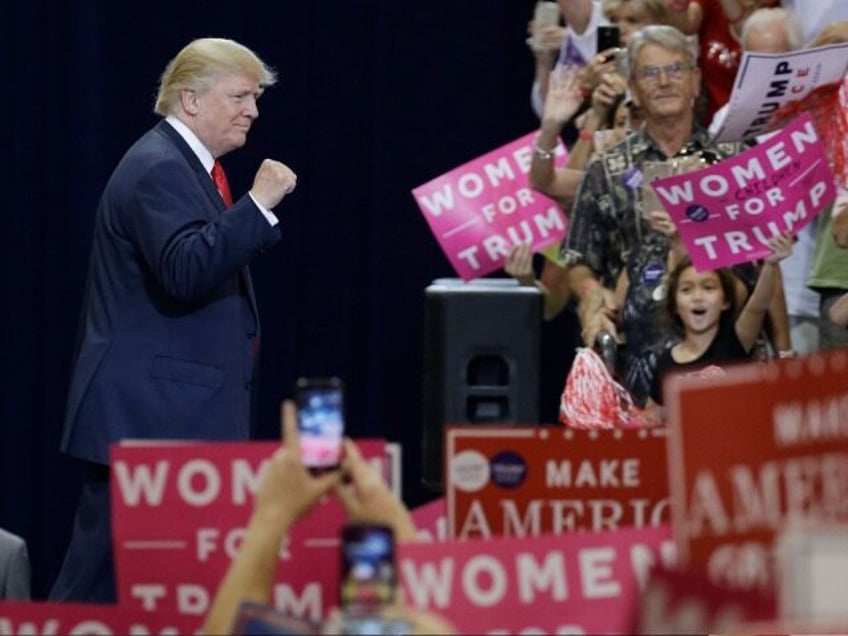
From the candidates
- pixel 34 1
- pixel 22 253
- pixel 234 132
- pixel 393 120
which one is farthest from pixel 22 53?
pixel 234 132

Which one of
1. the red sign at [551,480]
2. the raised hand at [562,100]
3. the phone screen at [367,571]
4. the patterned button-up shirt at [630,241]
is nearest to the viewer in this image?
the phone screen at [367,571]

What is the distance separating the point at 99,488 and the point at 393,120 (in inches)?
134

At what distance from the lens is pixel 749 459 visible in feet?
8.55

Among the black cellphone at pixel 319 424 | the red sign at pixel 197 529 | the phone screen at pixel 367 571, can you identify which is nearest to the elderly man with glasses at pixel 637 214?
the red sign at pixel 197 529

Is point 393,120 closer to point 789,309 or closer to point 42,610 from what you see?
point 789,309

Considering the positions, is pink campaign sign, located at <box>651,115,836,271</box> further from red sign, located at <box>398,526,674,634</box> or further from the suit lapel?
red sign, located at <box>398,526,674,634</box>

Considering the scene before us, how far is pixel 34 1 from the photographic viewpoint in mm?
8281

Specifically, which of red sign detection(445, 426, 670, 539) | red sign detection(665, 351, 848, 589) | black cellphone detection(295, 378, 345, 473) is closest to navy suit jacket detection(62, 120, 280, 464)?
red sign detection(445, 426, 670, 539)

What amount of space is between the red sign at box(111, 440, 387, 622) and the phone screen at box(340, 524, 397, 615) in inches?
26.1

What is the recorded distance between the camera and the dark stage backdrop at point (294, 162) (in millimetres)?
8359

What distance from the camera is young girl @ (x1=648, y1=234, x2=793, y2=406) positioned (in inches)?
229

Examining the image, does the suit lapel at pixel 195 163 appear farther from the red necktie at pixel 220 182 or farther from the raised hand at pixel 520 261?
the raised hand at pixel 520 261

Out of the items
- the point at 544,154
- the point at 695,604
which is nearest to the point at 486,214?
the point at 544,154

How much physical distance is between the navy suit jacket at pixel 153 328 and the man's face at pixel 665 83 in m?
1.13
